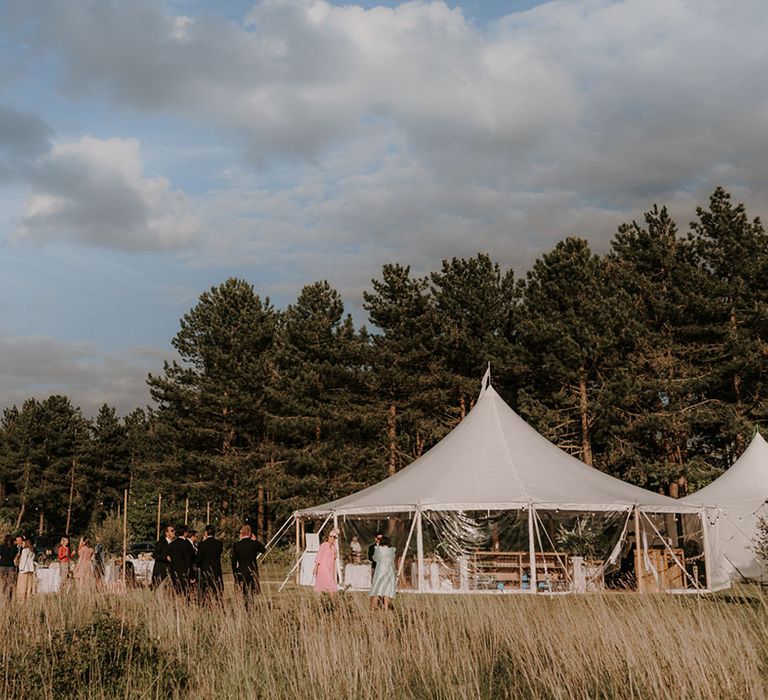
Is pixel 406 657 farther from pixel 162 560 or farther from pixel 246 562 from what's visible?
pixel 162 560

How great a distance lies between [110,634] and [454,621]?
2.92 meters

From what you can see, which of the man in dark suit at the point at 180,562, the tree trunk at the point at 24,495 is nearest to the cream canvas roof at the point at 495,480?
the man in dark suit at the point at 180,562

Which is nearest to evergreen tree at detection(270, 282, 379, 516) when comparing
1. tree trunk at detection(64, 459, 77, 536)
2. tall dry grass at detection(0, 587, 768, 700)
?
tall dry grass at detection(0, 587, 768, 700)

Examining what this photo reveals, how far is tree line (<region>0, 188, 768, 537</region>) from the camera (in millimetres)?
29109

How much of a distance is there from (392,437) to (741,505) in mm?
12910

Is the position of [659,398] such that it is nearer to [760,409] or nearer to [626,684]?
[760,409]

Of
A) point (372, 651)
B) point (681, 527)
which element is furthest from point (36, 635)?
point (681, 527)

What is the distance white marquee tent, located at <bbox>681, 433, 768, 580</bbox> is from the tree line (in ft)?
13.7

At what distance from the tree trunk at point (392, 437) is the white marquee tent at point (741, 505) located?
11.6 metres

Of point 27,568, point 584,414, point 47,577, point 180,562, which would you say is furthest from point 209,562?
point 584,414

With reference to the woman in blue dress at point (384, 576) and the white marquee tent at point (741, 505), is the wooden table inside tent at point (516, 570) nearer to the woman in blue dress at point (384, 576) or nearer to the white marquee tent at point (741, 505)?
the woman in blue dress at point (384, 576)

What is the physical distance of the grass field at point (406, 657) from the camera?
215 inches

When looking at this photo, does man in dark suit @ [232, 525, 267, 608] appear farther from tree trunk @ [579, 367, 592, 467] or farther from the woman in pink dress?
tree trunk @ [579, 367, 592, 467]

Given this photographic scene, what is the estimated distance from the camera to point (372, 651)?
625 centimetres
